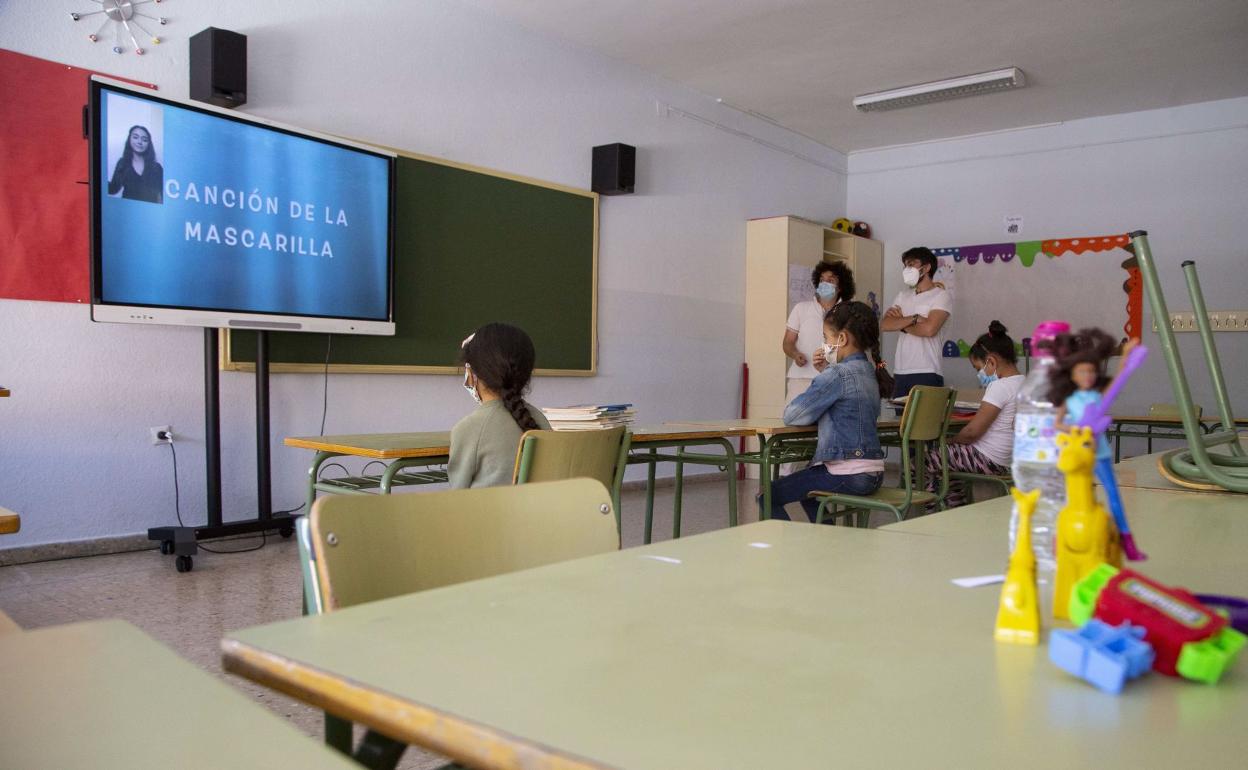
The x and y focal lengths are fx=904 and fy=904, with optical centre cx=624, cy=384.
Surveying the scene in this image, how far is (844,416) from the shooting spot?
300 centimetres

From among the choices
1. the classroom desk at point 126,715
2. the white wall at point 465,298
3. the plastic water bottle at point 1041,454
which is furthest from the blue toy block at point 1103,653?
the white wall at point 465,298

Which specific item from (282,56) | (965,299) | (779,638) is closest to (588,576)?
(779,638)

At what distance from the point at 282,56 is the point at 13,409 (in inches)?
72.3

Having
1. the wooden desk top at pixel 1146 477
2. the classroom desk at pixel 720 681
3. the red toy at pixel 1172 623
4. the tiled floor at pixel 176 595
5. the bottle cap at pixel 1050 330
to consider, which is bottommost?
the tiled floor at pixel 176 595

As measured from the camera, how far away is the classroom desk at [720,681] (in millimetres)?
437

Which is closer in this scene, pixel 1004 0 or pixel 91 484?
pixel 91 484

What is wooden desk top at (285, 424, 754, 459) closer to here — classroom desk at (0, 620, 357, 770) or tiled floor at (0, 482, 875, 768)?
tiled floor at (0, 482, 875, 768)

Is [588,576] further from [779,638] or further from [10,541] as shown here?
[10,541]

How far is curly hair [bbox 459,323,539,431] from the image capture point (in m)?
2.30

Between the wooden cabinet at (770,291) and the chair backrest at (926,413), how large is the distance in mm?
3218

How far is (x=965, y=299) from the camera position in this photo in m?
7.49

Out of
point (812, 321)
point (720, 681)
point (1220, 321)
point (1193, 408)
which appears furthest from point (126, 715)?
point (1220, 321)

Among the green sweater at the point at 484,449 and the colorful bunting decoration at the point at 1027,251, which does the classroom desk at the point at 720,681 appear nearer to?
the green sweater at the point at 484,449

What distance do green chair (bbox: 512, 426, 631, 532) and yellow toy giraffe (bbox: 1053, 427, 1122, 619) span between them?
1.27 meters
